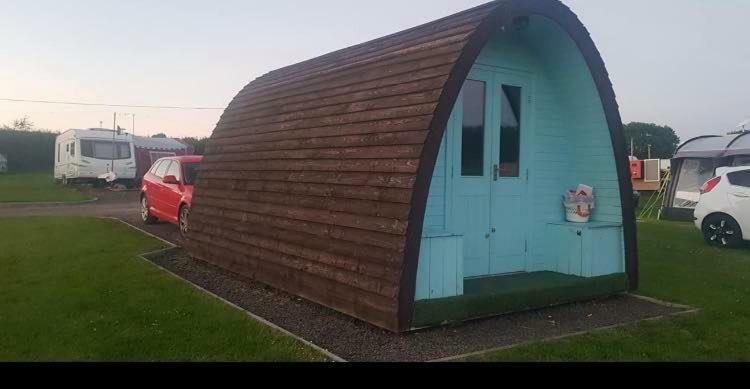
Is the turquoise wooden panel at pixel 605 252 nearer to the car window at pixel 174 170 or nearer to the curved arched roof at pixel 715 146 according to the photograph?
the car window at pixel 174 170

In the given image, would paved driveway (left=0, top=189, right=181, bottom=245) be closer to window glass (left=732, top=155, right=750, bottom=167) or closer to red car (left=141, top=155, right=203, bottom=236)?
red car (left=141, top=155, right=203, bottom=236)

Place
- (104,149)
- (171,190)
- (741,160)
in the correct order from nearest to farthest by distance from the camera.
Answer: (171,190) < (741,160) < (104,149)

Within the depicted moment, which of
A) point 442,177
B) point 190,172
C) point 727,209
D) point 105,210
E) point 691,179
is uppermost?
point 691,179

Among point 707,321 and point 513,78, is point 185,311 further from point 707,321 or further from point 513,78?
point 707,321

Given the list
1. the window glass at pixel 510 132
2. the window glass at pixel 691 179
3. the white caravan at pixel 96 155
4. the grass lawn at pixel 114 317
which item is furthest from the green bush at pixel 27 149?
the window glass at pixel 510 132

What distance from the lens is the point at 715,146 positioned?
1867cm

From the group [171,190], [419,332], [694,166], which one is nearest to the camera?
[419,332]

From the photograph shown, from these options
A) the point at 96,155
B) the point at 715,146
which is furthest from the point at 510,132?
the point at 96,155

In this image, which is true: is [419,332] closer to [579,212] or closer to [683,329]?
[683,329]

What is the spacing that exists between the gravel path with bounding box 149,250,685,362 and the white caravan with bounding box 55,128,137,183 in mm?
21466

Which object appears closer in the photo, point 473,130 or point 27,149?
point 473,130

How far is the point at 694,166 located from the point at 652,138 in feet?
130

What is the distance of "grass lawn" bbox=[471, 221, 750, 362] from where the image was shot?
5109 millimetres
